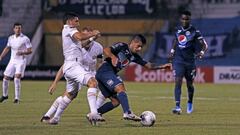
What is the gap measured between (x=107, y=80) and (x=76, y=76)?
780mm

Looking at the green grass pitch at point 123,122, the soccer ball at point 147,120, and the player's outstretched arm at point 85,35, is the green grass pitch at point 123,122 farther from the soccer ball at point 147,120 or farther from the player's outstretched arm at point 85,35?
the player's outstretched arm at point 85,35

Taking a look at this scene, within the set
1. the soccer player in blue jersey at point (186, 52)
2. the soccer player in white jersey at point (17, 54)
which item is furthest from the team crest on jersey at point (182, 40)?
the soccer player in white jersey at point (17, 54)

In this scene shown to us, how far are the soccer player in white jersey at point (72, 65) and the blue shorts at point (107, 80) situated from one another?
1.35ft

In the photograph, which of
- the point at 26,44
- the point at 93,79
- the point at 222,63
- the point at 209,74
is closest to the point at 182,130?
the point at 93,79

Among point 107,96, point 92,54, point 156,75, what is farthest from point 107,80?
point 156,75

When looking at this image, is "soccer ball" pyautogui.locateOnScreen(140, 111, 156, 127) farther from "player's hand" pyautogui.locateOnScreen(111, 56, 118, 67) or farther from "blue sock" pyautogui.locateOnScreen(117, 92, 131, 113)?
"player's hand" pyautogui.locateOnScreen(111, 56, 118, 67)

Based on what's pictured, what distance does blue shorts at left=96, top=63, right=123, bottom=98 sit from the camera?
606 inches

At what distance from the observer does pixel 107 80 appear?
15.5m

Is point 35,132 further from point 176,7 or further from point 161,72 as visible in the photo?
point 176,7

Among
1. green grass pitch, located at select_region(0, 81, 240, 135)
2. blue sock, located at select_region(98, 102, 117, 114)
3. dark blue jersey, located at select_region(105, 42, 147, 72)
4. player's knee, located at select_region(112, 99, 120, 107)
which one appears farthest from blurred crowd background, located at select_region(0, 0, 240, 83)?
dark blue jersey, located at select_region(105, 42, 147, 72)

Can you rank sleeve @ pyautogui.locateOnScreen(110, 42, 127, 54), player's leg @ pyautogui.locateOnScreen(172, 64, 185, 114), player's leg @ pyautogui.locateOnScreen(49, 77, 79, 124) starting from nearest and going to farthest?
player's leg @ pyautogui.locateOnScreen(49, 77, 79, 124)
sleeve @ pyautogui.locateOnScreen(110, 42, 127, 54)
player's leg @ pyautogui.locateOnScreen(172, 64, 185, 114)

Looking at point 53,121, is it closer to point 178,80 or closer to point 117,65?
point 117,65

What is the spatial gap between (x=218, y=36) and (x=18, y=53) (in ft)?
85.7

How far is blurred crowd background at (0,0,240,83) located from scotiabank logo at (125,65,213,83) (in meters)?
4.39
